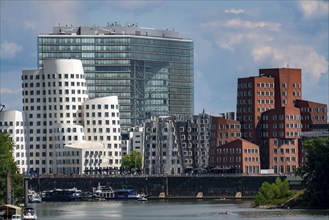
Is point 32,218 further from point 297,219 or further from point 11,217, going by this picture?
point 297,219

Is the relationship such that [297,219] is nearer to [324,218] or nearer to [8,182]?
[324,218]

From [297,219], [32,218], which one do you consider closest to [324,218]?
[297,219]

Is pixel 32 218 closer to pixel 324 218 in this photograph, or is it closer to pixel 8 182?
pixel 8 182

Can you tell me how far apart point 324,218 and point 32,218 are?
4083 centimetres

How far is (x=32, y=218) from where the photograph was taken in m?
200

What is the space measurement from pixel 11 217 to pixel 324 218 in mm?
44142

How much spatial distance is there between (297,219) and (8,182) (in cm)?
4077

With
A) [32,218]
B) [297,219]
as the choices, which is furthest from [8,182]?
[297,219]

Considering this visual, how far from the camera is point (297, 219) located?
19988cm

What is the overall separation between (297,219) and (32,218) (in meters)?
37.3

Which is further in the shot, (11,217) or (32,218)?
(32,218)

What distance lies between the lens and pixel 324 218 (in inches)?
7751

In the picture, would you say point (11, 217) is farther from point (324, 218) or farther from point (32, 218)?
point (324, 218)

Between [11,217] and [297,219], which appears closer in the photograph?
[11,217]
